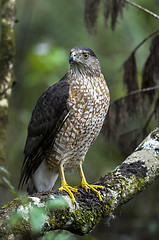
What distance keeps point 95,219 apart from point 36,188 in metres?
1.47

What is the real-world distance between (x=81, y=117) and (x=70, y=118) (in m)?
0.11

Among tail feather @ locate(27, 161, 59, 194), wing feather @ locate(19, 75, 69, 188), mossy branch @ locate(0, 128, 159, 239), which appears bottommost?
tail feather @ locate(27, 161, 59, 194)

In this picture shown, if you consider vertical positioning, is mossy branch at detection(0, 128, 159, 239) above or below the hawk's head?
below

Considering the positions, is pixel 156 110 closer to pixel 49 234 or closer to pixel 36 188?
pixel 36 188

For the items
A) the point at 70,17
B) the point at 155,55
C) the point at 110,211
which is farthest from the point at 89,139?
the point at 70,17

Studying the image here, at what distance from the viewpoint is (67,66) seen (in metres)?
6.62

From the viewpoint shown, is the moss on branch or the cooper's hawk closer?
the cooper's hawk

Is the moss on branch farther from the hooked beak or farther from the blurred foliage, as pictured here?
the blurred foliage

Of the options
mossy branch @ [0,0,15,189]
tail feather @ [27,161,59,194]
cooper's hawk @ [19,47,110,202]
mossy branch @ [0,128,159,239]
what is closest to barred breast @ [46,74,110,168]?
cooper's hawk @ [19,47,110,202]

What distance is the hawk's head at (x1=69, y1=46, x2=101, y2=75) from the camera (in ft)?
12.5

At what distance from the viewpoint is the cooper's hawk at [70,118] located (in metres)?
3.72

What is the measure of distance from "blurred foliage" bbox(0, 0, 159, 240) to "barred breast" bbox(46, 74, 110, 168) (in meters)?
1.99

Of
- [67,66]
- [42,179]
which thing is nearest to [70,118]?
[42,179]

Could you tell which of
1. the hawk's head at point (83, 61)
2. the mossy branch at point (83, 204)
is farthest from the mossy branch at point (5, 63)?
the mossy branch at point (83, 204)
